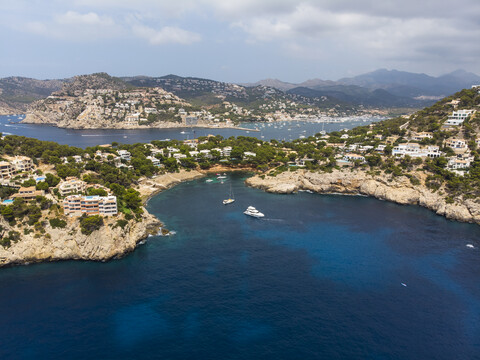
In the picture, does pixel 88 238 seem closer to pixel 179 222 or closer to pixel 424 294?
pixel 179 222

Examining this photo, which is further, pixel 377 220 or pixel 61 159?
pixel 61 159

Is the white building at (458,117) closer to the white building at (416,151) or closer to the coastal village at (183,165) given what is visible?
the coastal village at (183,165)

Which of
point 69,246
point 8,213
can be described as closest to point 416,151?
point 69,246

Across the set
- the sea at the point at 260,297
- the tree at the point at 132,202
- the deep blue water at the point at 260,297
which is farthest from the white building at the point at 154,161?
the deep blue water at the point at 260,297

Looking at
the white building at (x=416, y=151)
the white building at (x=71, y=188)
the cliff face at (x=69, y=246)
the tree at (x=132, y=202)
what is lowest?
the cliff face at (x=69, y=246)

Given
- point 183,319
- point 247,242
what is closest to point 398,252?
point 247,242

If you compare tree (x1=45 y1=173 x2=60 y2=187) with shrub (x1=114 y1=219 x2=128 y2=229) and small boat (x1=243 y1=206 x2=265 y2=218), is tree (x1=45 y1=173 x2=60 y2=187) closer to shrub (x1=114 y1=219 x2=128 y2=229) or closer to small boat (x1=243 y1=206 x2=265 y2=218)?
shrub (x1=114 y1=219 x2=128 y2=229)

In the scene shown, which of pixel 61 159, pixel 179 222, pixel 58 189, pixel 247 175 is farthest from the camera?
pixel 247 175
